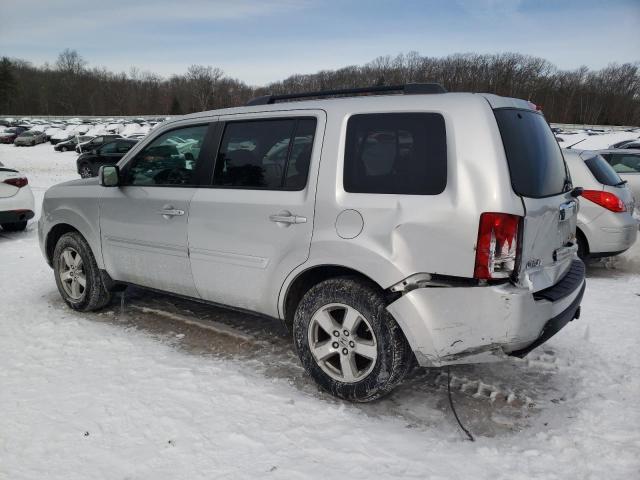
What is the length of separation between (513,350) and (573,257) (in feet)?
3.46

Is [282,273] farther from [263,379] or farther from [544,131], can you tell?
[544,131]

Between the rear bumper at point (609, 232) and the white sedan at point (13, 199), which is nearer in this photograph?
the rear bumper at point (609, 232)

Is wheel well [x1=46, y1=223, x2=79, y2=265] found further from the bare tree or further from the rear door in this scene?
the bare tree

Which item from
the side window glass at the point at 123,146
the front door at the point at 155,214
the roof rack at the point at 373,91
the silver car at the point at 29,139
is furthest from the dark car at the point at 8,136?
the roof rack at the point at 373,91

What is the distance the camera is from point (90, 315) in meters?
4.83

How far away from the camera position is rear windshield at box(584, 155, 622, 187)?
20.9ft

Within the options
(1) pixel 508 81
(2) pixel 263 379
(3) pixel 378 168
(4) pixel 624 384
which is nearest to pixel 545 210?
(3) pixel 378 168

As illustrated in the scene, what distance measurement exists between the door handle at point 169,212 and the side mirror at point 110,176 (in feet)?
2.05

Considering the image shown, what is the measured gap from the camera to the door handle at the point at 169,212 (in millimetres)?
3912

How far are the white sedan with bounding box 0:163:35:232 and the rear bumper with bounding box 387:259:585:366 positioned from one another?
7.40 metres

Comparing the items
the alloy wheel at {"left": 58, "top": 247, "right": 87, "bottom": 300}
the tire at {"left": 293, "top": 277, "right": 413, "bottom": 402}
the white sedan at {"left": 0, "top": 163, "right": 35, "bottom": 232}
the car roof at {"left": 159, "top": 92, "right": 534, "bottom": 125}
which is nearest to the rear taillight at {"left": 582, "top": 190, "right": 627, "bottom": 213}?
the car roof at {"left": 159, "top": 92, "right": 534, "bottom": 125}

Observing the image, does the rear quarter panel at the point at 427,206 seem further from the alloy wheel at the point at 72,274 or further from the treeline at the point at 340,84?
the treeline at the point at 340,84

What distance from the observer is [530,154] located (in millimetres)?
2980

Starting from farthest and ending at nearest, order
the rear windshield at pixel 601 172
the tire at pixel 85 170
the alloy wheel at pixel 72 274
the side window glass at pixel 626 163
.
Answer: the tire at pixel 85 170 → the side window glass at pixel 626 163 → the rear windshield at pixel 601 172 → the alloy wheel at pixel 72 274
